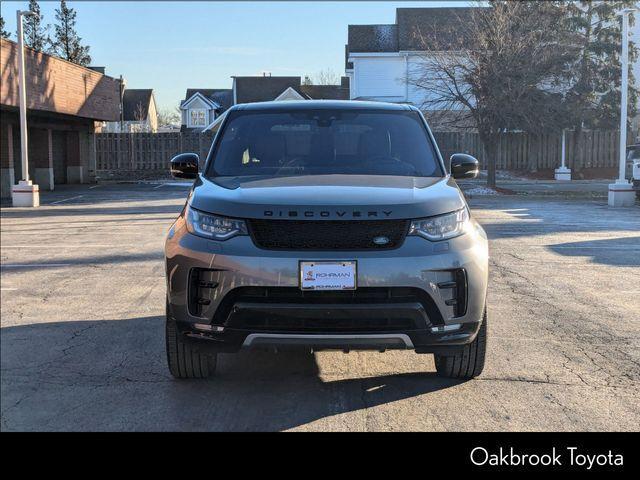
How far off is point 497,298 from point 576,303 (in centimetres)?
80

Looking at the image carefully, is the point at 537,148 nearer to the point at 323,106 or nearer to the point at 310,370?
the point at 323,106

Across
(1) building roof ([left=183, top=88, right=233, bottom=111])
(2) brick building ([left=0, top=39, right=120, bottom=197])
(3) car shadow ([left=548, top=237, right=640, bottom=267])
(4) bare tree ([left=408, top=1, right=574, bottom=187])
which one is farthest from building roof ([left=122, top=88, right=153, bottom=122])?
(3) car shadow ([left=548, top=237, right=640, bottom=267])

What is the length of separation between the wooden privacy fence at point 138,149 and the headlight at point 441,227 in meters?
35.8

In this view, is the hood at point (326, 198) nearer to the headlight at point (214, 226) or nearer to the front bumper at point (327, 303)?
the headlight at point (214, 226)

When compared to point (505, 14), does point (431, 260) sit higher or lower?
lower

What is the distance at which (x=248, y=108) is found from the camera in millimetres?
5918

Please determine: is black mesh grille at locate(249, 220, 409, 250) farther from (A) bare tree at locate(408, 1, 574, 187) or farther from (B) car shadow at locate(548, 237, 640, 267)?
(A) bare tree at locate(408, 1, 574, 187)

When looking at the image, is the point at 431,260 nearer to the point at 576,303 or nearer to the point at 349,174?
the point at 349,174

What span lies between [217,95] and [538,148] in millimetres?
33576

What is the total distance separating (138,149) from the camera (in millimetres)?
39562

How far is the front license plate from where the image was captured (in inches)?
160

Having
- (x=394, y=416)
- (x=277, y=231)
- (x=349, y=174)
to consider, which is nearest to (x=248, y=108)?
(x=349, y=174)

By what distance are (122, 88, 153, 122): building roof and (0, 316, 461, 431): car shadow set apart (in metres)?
70.0

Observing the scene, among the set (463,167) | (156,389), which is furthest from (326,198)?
(463,167)
